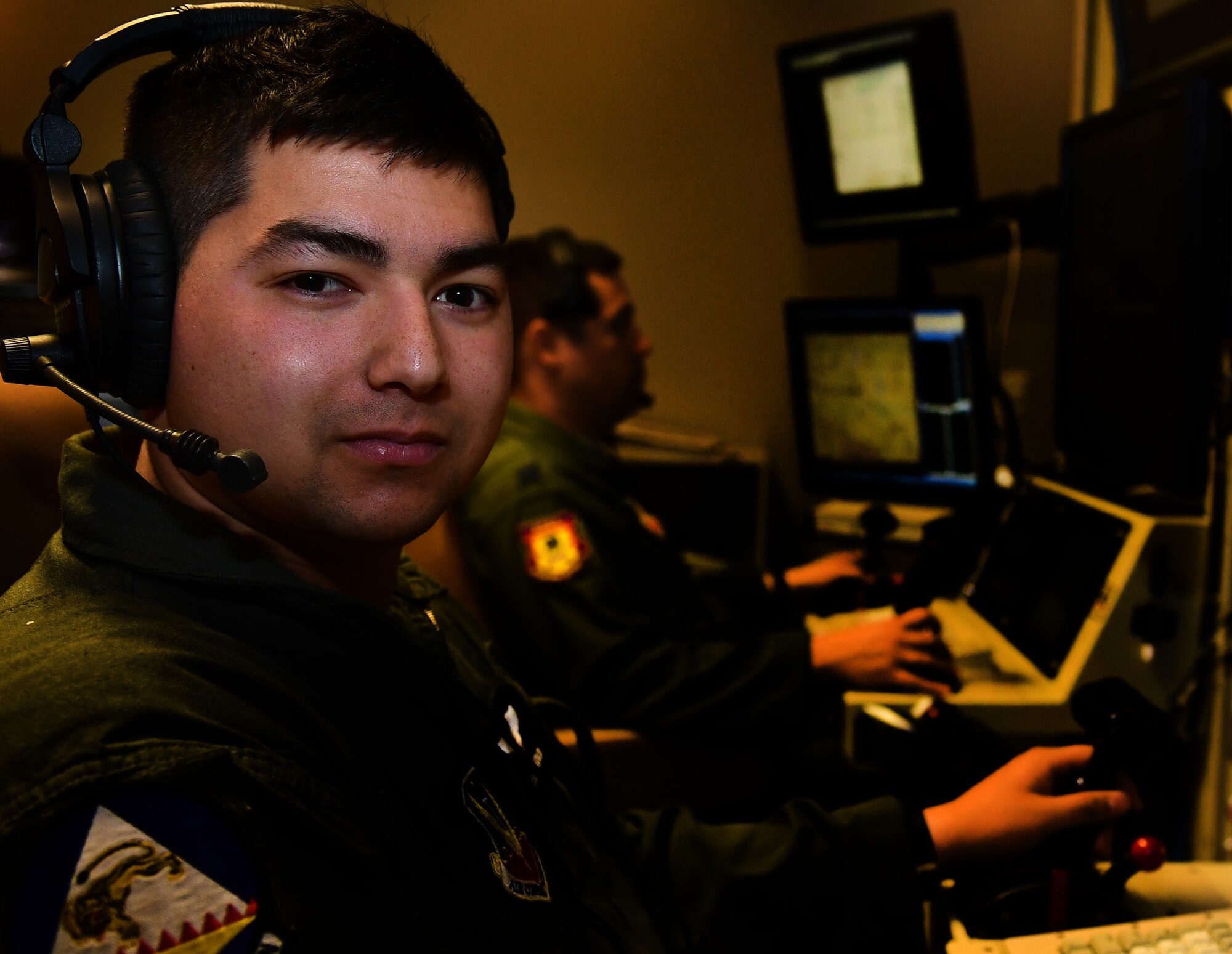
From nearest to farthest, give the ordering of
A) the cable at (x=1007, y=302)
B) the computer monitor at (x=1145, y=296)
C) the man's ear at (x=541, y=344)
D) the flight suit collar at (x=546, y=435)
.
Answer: the computer monitor at (x=1145, y=296)
the flight suit collar at (x=546, y=435)
the man's ear at (x=541, y=344)
the cable at (x=1007, y=302)

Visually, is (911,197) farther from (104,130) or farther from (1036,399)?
(104,130)

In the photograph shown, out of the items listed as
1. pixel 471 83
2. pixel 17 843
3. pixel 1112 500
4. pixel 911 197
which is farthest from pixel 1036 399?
pixel 17 843

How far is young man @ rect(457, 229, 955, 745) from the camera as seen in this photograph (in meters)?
1.43

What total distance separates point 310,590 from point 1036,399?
2076 mm

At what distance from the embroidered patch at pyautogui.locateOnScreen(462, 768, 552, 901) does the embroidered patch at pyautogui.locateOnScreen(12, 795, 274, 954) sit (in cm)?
21

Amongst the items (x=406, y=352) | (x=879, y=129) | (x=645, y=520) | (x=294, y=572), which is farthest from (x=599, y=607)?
(x=879, y=129)

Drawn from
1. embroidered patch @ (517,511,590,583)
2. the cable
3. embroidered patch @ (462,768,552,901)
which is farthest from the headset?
the cable

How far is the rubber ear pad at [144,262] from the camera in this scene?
59cm

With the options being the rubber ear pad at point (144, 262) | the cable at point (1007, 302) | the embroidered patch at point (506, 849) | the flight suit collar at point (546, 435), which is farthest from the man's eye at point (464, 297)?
the cable at point (1007, 302)

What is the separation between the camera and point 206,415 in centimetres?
60

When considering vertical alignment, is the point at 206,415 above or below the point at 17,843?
above

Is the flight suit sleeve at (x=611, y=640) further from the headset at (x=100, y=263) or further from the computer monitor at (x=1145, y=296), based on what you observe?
the headset at (x=100, y=263)

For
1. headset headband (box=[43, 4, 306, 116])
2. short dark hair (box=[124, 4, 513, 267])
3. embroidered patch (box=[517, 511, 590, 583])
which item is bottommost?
embroidered patch (box=[517, 511, 590, 583])

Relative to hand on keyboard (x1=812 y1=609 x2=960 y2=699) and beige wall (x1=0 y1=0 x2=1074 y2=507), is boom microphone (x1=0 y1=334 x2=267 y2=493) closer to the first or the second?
beige wall (x1=0 y1=0 x2=1074 y2=507)
